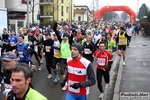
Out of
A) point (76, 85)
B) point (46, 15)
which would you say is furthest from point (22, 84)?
point (46, 15)

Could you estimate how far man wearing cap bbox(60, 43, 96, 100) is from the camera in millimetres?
4559

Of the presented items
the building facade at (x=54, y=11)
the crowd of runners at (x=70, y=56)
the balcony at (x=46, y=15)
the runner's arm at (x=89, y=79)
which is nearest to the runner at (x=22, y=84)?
the crowd of runners at (x=70, y=56)

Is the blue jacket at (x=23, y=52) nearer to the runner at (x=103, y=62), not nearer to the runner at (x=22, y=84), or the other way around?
the runner at (x=103, y=62)

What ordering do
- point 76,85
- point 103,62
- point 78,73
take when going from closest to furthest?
point 76,85 → point 78,73 → point 103,62

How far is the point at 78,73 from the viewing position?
4621 mm

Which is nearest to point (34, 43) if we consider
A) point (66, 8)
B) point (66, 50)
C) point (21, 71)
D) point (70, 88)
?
point (66, 50)

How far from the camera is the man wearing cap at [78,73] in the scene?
179 inches

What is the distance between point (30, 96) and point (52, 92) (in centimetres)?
520

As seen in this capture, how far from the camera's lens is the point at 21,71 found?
2.61 m

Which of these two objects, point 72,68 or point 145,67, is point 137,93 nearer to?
point 72,68

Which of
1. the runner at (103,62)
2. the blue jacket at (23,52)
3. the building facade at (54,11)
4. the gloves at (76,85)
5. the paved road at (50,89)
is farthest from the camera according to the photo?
the building facade at (54,11)

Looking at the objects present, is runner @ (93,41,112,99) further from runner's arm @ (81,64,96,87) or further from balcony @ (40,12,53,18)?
balcony @ (40,12,53,18)

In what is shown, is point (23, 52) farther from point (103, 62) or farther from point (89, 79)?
point (89, 79)

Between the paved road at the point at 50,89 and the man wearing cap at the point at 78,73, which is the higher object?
the man wearing cap at the point at 78,73
